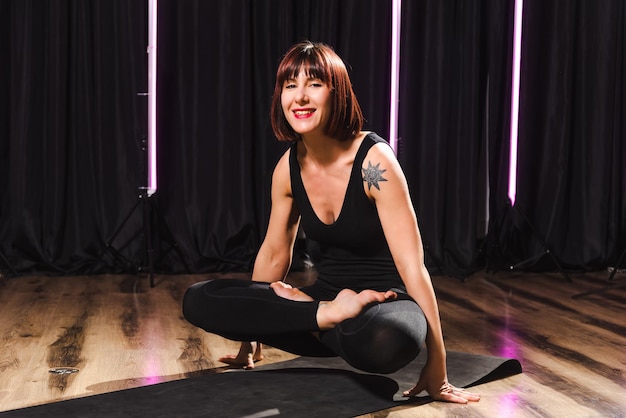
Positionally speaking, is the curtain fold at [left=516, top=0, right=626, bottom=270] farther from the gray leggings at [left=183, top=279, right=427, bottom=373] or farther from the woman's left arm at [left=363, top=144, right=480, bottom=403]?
the gray leggings at [left=183, top=279, right=427, bottom=373]

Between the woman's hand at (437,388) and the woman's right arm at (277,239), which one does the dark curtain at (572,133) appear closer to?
the woman's right arm at (277,239)

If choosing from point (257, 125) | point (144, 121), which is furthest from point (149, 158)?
point (257, 125)

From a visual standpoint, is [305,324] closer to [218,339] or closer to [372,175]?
[372,175]

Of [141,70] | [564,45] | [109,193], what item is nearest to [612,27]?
[564,45]

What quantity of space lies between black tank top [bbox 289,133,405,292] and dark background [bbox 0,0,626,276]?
7.01ft

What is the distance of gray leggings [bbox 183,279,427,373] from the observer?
84.5 inches

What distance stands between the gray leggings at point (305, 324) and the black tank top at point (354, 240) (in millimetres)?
163

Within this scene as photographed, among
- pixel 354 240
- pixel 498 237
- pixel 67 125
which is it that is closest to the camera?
pixel 354 240

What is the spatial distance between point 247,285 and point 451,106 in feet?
9.54

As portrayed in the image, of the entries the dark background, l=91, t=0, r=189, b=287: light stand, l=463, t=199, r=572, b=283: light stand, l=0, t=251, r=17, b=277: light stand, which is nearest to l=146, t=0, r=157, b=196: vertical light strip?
l=91, t=0, r=189, b=287: light stand

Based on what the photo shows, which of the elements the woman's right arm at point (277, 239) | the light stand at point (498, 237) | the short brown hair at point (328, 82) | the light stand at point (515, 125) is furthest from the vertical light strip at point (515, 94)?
the short brown hair at point (328, 82)

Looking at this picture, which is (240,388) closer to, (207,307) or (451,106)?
(207,307)

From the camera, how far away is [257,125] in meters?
4.95

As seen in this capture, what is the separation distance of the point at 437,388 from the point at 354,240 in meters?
0.45
